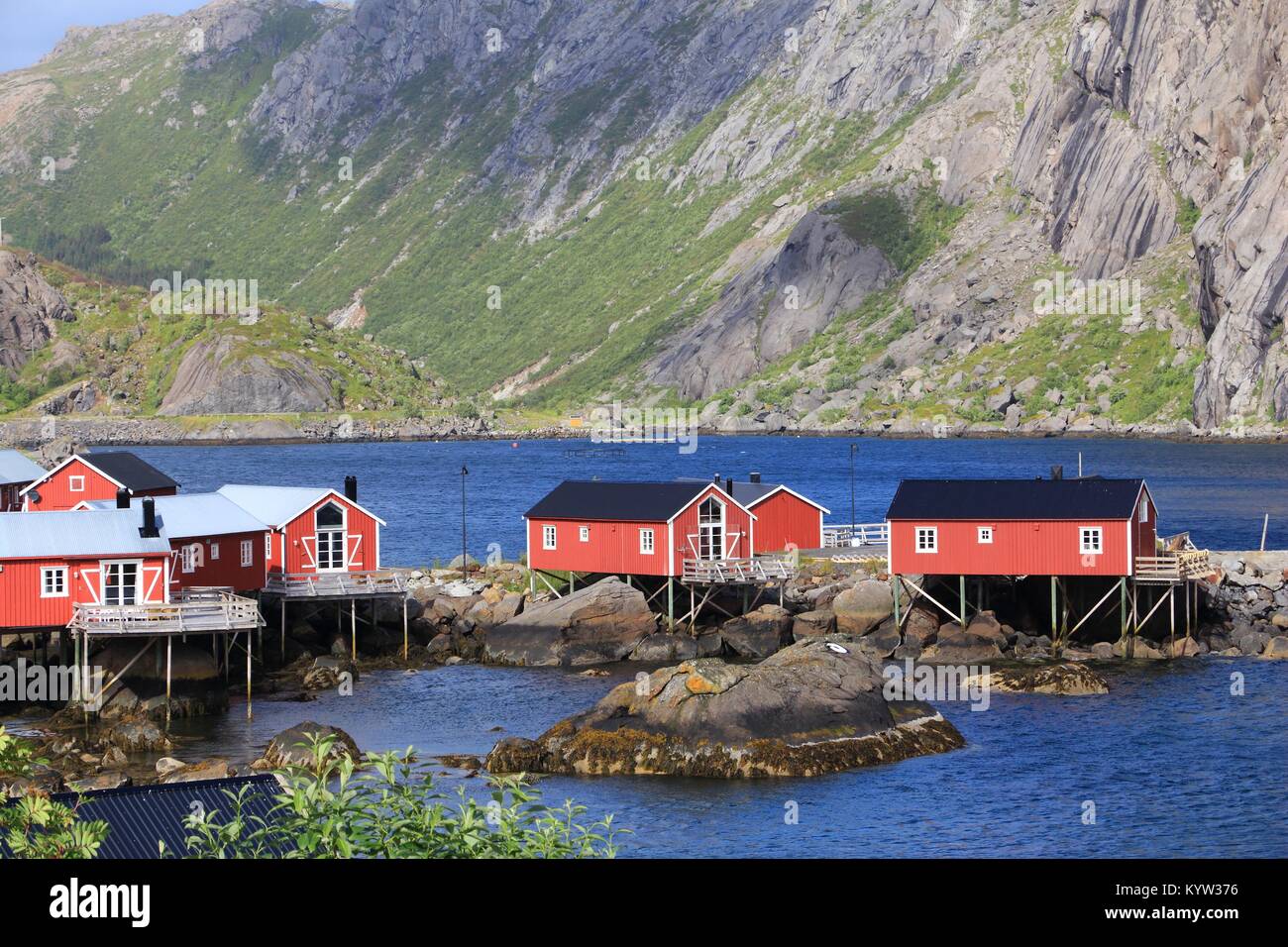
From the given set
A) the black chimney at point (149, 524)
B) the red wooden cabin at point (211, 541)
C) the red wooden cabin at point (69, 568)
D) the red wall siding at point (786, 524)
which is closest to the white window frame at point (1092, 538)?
the red wall siding at point (786, 524)

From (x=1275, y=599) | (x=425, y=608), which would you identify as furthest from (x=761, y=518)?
(x=1275, y=599)

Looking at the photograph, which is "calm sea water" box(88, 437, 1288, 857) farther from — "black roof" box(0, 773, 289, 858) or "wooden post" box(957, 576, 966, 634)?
"black roof" box(0, 773, 289, 858)

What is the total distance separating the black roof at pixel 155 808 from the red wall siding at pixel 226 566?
1487 inches

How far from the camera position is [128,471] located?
79.1m

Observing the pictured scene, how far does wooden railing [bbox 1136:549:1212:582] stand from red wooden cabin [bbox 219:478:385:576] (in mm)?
31786

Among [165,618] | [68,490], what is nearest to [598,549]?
[165,618]

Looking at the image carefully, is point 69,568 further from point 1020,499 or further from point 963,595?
point 1020,499

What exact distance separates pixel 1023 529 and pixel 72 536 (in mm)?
36677

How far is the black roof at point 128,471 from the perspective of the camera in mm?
77125

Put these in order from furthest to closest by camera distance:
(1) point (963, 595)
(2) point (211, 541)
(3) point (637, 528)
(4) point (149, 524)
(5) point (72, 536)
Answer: (3) point (637, 528), (1) point (963, 595), (2) point (211, 541), (4) point (149, 524), (5) point (72, 536)

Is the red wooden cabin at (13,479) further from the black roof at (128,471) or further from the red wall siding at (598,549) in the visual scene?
the red wall siding at (598,549)
